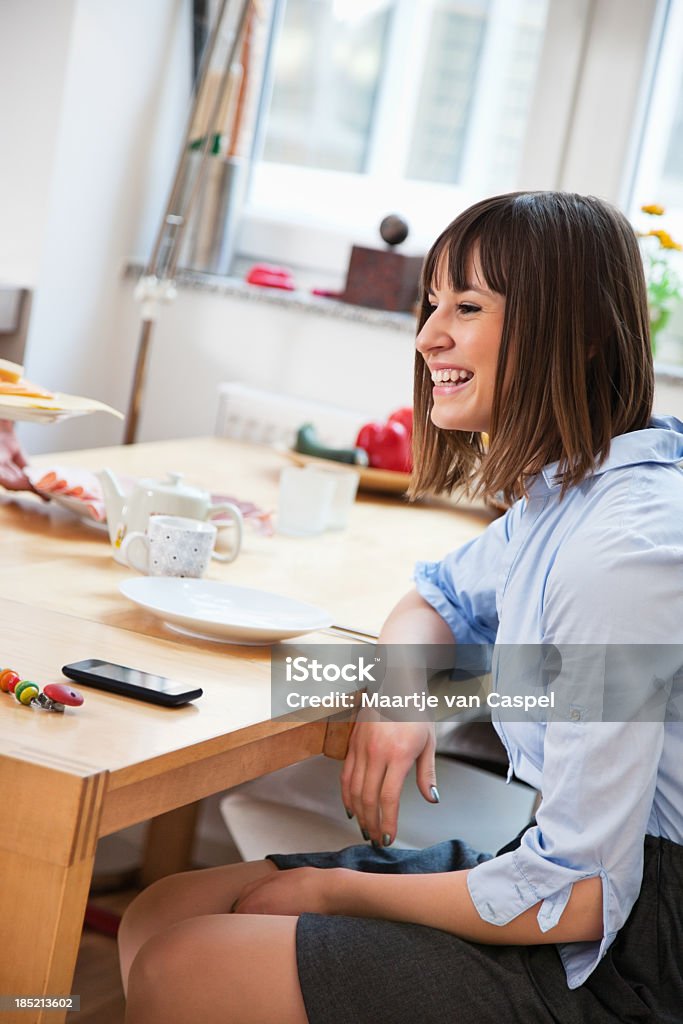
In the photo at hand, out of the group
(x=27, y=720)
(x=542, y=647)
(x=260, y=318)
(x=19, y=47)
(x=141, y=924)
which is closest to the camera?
(x=27, y=720)

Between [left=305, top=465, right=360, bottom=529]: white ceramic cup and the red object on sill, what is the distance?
1.06 metres

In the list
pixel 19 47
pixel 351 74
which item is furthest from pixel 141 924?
pixel 351 74

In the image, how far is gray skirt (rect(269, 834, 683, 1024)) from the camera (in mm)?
932

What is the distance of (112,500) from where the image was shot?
1.40 meters

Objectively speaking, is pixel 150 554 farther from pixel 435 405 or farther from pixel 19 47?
pixel 19 47

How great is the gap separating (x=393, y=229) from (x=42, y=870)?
1919 mm

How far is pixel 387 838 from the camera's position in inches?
47.6

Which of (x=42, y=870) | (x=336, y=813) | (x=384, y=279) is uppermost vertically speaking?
(x=384, y=279)

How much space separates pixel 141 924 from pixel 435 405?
582 millimetres

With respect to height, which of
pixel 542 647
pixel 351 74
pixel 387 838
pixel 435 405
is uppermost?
pixel 351 74

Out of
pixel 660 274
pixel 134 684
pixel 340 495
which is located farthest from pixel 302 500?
pixel 660 274

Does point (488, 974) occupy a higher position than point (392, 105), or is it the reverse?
point (392, 105)

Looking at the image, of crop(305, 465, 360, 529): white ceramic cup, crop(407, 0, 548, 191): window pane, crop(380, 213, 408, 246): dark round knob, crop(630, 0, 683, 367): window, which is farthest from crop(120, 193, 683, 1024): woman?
crop(407, 0, 548, 191): window pane

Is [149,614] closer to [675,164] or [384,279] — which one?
[384,279]
